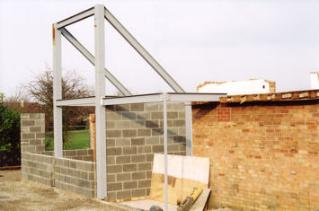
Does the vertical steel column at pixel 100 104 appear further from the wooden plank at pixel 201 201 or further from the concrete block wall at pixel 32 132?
the concrete block wall at pixel 32 132

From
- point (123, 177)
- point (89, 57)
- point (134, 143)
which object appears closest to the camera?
point (123, 177)

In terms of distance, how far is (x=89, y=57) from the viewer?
13.4 m

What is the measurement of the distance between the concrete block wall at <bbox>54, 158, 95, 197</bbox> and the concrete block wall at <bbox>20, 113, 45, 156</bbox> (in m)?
2.61

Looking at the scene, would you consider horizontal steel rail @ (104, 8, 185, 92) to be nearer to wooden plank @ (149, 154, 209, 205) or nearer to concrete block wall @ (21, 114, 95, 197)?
wooden plank @ (149, 154, 209, 205)

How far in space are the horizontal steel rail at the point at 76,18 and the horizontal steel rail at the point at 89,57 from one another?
23 cm

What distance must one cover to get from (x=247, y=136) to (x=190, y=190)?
6.31 ft

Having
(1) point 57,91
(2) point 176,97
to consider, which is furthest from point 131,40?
(1) point 57,91

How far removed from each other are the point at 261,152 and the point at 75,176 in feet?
17.8

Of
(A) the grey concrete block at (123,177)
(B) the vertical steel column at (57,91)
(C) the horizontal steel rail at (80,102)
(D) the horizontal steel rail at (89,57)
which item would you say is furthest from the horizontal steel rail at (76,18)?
(A) the grey concrete block at (123,177)

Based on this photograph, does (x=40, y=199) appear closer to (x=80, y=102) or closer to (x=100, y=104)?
(x=80, y=102)

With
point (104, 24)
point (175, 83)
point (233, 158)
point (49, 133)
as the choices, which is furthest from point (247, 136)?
point (49, 133)

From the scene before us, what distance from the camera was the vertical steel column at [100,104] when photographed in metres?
11.4

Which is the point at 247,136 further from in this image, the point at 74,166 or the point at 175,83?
the point at 74,166

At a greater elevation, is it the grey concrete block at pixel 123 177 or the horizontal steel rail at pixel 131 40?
the horizontal steel rail at pixel 131 40
